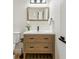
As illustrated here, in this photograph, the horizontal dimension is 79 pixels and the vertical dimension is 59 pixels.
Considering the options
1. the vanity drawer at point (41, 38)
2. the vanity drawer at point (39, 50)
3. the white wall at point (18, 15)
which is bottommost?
the vanity drawer at point (39, 50)

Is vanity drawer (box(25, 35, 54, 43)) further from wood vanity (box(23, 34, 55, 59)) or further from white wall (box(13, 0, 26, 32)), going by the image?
white wall (box(13, 0, 26, 32))

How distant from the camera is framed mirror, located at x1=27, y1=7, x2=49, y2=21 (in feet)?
16.5

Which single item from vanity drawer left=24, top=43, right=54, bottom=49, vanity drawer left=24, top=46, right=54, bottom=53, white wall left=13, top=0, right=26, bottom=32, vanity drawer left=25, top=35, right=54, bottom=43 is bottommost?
vanity drawer left=24, top=46, right=54, bottom=53

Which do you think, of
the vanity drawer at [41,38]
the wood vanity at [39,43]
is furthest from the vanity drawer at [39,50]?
the vanity drawer at [41,38]

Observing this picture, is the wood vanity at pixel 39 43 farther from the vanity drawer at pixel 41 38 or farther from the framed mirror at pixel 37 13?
the framed mirror at pixel 37 13

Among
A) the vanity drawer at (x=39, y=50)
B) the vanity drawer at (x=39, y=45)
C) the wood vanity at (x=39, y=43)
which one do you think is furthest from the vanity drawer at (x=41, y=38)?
the vanity drawer at (x=39, y=50)

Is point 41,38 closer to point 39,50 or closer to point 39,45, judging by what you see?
point 39,45

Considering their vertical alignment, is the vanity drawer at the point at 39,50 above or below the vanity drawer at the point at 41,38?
below

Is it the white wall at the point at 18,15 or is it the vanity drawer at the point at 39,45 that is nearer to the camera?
the vanity drawer at the point at 39,45

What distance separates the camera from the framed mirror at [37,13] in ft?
16.5

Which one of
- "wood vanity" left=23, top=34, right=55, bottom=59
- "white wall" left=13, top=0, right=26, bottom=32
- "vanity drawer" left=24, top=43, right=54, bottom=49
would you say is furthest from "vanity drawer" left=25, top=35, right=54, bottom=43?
"white wall" left=13, top=0, right=26, bottom=32

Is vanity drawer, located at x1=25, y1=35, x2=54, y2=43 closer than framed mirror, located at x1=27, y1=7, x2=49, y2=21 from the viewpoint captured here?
Yes

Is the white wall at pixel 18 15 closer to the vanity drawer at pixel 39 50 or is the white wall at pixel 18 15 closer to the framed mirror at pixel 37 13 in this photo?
the framed mirror at pixel 37 13
